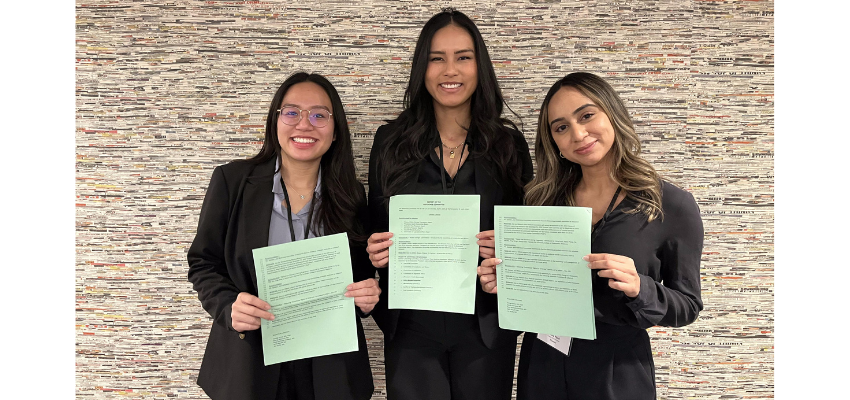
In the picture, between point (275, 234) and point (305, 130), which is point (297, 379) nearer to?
point (275, 234)

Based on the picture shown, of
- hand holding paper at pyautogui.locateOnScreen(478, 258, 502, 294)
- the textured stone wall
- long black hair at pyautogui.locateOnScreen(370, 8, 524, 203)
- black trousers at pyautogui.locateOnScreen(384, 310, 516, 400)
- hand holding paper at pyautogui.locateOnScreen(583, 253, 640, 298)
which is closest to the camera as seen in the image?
hand holding paper at pyautogui.locateOnScreen(583, 253, 640, 298)

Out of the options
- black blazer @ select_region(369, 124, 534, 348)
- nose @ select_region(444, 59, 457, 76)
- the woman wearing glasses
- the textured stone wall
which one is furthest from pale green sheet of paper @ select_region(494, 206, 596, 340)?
the textured stone wall

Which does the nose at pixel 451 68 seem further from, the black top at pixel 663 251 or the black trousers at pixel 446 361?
the black trousers at pixel 446 361

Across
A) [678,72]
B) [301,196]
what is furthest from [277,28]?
[678,72]

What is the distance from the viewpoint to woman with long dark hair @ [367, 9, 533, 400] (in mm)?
1857

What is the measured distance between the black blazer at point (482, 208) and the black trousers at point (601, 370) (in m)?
0.26

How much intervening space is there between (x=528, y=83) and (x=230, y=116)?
1.77 m

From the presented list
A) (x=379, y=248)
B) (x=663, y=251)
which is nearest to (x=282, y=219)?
(x=379, y=248)

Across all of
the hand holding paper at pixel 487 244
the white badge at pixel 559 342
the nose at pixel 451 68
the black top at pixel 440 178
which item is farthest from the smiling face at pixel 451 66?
the white badge at pixel 559 342

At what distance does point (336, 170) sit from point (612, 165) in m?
1.16

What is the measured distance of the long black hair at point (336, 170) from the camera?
1909 millimetres

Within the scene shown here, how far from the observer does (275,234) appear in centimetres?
184

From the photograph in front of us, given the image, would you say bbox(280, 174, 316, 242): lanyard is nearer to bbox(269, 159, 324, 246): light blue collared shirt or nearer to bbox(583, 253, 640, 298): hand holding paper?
bbox(269, 159, 324, 246): light blue collared shirt
